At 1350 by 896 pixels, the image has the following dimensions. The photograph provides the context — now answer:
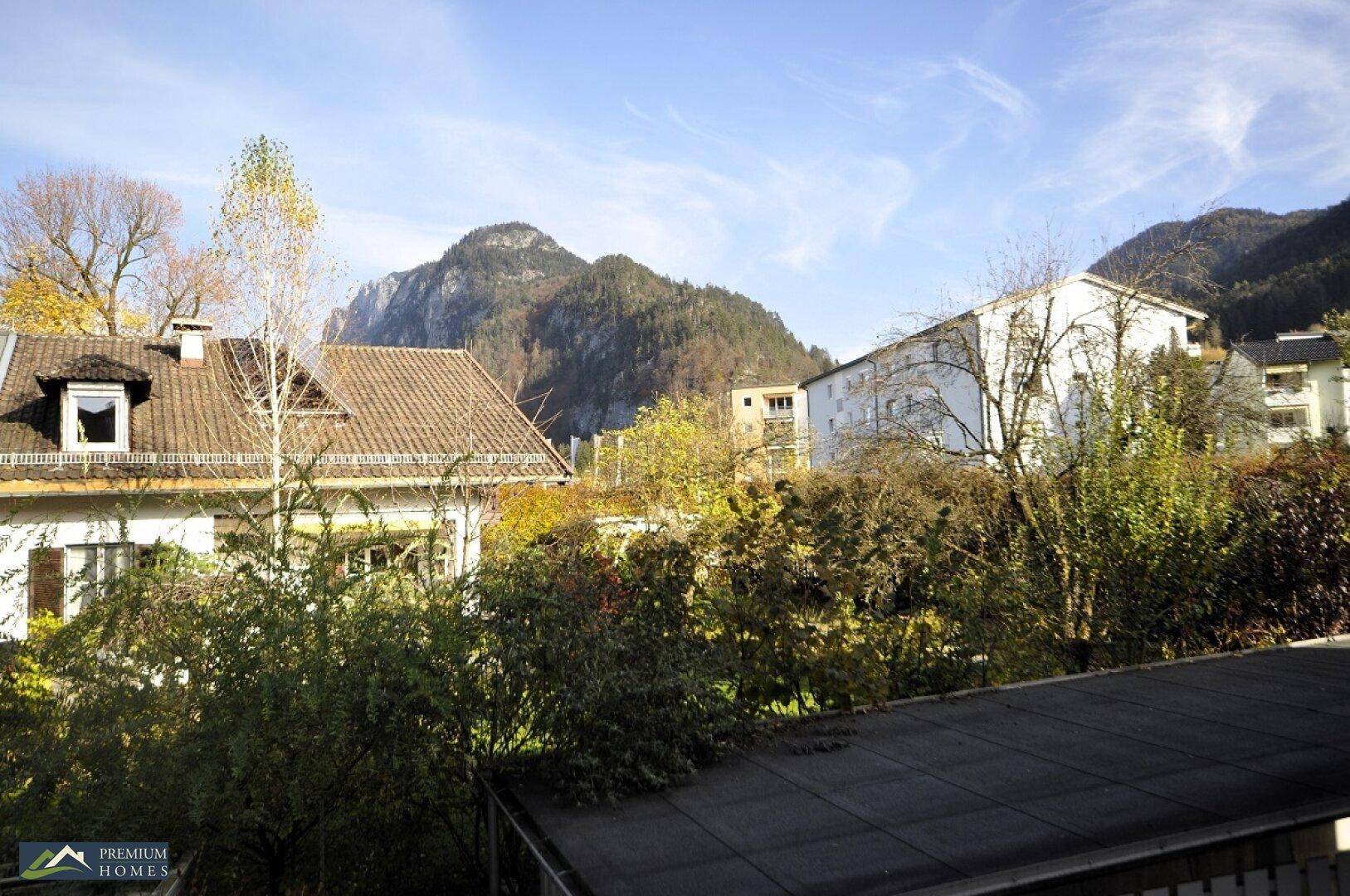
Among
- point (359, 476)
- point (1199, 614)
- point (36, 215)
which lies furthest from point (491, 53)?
point (36, 215)

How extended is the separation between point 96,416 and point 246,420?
95.6 inches

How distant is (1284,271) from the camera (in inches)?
2217

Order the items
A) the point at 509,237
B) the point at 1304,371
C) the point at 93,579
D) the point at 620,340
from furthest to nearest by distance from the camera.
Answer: the point at 509,237 → the point at 620,340 → the point at 1304,371 → the point at 93,579

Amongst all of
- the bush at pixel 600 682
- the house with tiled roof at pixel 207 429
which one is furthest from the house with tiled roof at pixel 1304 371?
the bush at pixel 600 682

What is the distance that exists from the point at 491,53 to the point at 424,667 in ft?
28.8

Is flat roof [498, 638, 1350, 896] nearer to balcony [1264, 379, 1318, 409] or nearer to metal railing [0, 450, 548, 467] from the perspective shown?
metal railing [0, 450, 548, 467]

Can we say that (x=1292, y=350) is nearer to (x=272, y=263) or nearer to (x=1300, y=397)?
(x=1300, y=397)

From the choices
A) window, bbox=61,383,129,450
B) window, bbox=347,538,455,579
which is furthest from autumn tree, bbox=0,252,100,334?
window, bbox=347,538,455,579

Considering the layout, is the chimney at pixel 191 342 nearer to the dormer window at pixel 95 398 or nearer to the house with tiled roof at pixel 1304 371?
the dormer window at pixel 95 398

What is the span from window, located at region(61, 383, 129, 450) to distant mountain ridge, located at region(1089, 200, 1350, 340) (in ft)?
152

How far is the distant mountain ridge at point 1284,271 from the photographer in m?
52.2

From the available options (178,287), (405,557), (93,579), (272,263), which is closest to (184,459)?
(272,263)

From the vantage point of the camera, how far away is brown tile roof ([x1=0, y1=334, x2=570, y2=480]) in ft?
50.5

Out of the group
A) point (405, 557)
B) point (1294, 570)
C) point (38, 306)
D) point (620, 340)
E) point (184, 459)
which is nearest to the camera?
point (405, 557)
